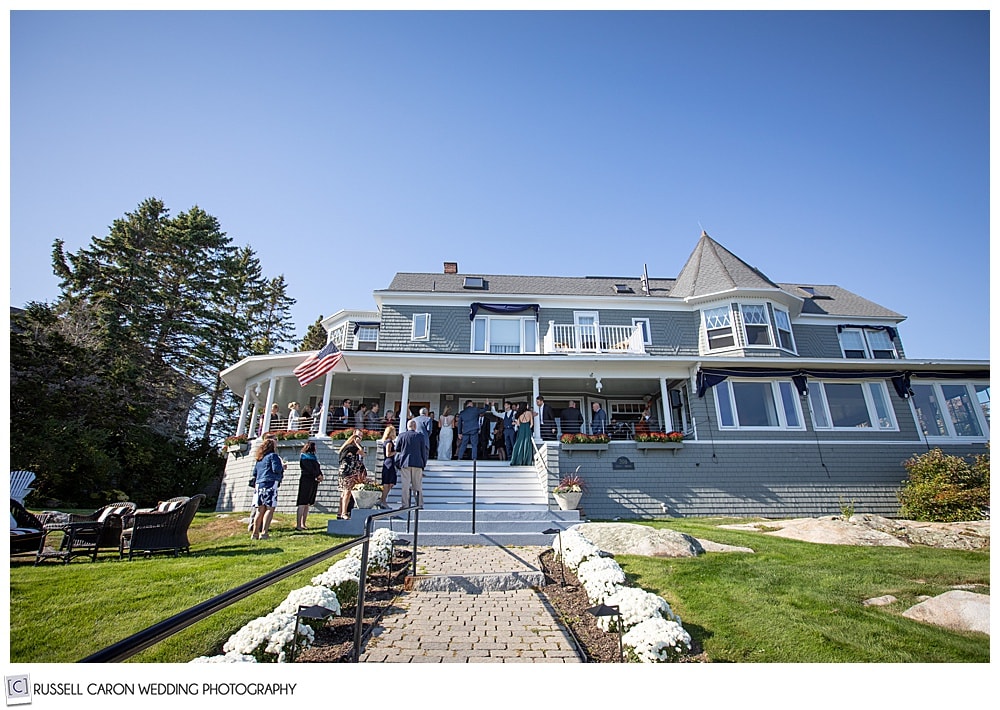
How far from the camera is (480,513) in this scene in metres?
8.48

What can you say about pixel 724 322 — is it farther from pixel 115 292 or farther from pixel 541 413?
pixel 115 292

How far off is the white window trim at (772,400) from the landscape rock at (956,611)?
913 cm

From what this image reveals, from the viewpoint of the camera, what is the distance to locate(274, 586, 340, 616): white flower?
11.7ft

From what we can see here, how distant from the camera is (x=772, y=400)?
44.2 feet

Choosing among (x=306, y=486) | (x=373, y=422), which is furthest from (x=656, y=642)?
(x=373, y=422)

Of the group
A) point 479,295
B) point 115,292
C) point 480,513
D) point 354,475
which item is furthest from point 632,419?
point 115,292

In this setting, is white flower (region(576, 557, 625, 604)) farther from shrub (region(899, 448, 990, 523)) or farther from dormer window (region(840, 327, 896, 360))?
dormer window (region(840, 327, 896, 360))

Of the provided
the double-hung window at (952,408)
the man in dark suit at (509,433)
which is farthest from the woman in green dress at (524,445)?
the double-hung window at (952,408)

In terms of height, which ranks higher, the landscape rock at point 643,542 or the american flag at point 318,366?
the american flag at point 318,366

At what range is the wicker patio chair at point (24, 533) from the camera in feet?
19.9

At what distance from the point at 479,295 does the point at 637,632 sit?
1437 cm

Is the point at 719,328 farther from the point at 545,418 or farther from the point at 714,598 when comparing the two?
the point at 714,598

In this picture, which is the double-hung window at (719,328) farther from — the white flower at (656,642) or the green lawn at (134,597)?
the white flower at (656,642)

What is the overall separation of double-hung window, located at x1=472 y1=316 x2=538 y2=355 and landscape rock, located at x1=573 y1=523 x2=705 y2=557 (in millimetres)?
9608
